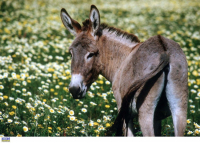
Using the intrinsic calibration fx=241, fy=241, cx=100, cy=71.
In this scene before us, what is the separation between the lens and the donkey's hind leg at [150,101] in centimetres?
225

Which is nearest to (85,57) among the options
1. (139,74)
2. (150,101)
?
(139,74)

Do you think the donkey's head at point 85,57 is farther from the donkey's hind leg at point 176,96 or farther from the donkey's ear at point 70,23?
the donkey's hind leg at point 176,96

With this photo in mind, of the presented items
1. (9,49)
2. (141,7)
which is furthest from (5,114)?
(141,7)

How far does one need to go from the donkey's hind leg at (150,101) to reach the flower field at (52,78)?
3.47 feet

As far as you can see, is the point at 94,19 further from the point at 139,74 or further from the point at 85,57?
the point at 139,74

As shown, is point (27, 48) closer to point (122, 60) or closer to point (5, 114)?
point (5, 114)

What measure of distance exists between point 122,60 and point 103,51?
0.95ft

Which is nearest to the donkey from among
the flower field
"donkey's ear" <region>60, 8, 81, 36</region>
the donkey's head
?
the donkey's head

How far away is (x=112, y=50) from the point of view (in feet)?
10.6

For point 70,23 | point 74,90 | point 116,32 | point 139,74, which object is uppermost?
point 70,23

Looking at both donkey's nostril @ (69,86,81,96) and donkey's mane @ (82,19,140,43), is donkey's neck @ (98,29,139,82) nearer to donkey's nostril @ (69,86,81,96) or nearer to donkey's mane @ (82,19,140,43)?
donkey's mane @ (82,19,140,43)

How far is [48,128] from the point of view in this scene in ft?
10.9

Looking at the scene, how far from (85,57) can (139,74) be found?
2.81 ft

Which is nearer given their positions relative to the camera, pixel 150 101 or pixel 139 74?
pixel 150 101
